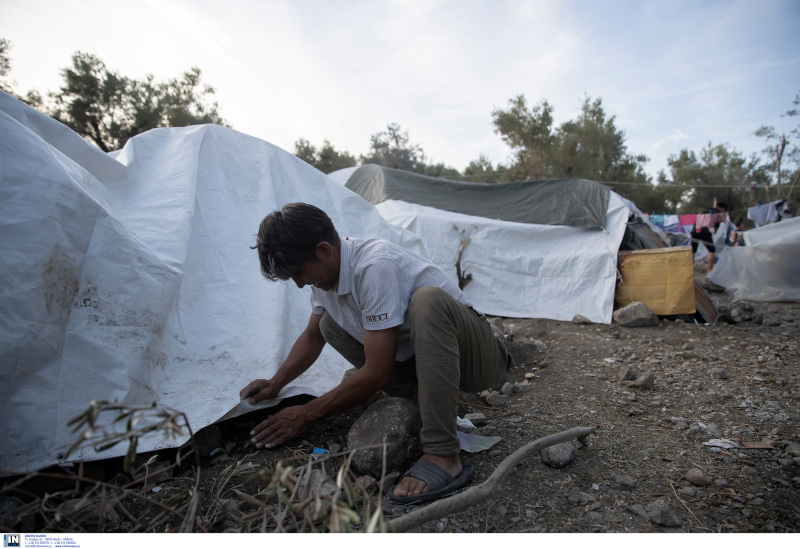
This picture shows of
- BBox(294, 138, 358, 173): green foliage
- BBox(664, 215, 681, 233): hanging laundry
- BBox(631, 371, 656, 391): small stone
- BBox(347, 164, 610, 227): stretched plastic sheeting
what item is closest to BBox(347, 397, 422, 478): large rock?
BBox(631, 371, 656, 391): small stone

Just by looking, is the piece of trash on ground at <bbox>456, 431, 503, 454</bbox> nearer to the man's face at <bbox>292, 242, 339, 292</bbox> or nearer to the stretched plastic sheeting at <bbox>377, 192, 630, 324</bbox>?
the man's face at <bbox>292, 242, 339, 292</bbox>

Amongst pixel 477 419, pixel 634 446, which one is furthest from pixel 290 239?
pixel 634 446

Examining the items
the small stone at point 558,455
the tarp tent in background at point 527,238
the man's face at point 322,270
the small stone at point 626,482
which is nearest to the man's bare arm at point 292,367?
the man's face at point 322,270

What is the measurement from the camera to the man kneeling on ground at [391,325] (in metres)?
1.30

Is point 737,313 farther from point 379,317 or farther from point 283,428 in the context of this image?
point 283,428

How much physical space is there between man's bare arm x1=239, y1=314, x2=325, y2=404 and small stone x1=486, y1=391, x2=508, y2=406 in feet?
3.06

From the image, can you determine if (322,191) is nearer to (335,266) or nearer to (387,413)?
(335,266)

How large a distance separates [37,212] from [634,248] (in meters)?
4.98

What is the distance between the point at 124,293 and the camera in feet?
5.06

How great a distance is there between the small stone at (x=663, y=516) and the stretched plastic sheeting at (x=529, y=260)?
2988 millimetres

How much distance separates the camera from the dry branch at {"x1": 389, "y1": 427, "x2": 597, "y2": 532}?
932mm

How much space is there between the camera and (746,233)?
16.1ft

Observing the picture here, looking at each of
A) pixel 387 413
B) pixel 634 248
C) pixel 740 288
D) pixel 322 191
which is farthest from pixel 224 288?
pixel 740 288

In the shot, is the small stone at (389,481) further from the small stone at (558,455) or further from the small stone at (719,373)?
the small stone at (719,373)
